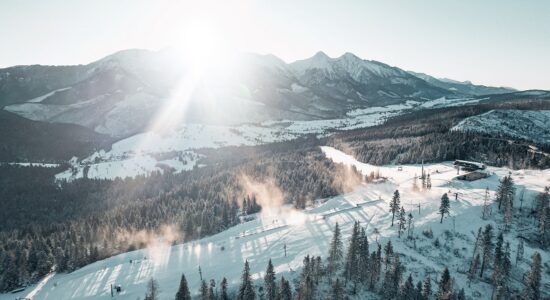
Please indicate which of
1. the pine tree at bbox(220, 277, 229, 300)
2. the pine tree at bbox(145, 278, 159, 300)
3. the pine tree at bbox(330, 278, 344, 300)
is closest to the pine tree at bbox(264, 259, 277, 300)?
the pine tree at bbox(220, 277, 229, 300)

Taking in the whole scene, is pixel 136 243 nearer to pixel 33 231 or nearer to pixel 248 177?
pixel 33 231

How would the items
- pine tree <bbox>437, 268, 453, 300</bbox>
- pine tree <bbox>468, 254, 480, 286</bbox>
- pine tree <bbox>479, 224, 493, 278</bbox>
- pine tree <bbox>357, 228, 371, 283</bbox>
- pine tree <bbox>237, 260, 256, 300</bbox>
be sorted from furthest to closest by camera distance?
pine tree <bbox>479, 224, 493, 278</bbox>
pine tree <bbox>468, 254, 480, 286</bbox>
pine tree <bbox>357, 228, 371, 283</bbox>
pine tree <bbox>237, 260, 256, 300</bbox>
pine tree <bbox>437, 268, 453, 300</bbox>

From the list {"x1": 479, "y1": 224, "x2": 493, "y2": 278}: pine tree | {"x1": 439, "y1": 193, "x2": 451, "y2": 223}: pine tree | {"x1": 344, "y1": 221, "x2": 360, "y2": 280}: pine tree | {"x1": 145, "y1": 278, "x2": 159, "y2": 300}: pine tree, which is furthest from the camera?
{"x1": 439, "y1": 193, "x2": 451, "y2": 223}: pine tree

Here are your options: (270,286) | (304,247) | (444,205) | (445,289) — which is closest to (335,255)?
(304,247)

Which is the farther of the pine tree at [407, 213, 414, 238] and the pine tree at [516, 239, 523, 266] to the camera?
the pine tree at [407, 213, 414, 238]

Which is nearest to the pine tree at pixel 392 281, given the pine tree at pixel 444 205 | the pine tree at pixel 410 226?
the pine tree at pixel 410 226

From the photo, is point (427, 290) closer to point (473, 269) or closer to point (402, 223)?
point (473, 269)

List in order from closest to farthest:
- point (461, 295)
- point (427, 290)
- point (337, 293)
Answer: point (337, 293) < point (427, 290) < point (461, 295)

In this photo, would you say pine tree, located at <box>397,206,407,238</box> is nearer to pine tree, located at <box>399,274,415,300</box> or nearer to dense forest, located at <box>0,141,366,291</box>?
pine tree, located at <box>399,274,415,300</box>
